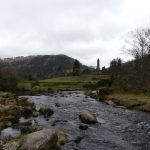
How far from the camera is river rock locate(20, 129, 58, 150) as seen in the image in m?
16.6

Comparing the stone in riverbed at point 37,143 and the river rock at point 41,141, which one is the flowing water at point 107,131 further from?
the stone in riverbed at point 37,143

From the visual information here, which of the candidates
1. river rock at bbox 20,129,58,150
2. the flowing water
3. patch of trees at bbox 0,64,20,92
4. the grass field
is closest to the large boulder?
the flowing water

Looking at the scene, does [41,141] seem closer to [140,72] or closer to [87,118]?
[87,118]

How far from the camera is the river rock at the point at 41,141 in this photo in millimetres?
16609

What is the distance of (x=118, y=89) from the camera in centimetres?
6338

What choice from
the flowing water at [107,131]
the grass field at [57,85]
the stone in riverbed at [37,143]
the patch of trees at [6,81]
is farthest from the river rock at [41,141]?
the grass field at [57,85]

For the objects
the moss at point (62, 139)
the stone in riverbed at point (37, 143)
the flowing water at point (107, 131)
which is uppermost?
the stone in riverbed at point (37, 143)

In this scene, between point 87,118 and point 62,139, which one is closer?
point 62,139

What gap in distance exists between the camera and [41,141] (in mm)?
17016

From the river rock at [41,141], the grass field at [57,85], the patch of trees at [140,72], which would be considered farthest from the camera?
the grass field at [57,85]

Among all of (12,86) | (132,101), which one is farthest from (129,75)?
(12,86)

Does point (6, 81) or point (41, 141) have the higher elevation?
point (6, 81)

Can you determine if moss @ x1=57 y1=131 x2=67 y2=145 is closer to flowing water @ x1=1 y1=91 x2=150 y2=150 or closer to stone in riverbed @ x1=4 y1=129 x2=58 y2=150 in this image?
flowing water @ x1=1 y1=91 x2=150 y2=150

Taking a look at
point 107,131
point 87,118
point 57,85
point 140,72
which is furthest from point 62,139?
point 57,85
